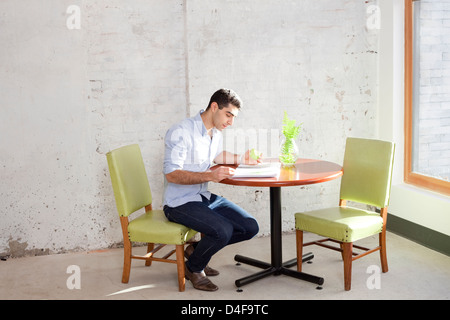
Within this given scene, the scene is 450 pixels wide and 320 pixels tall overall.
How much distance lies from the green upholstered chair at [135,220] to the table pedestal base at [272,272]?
43 cm

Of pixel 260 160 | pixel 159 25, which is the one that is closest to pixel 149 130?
pixel 159 25

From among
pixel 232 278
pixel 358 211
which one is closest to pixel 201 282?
pixel 232 278

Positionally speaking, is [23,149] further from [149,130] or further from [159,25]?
[159,25]

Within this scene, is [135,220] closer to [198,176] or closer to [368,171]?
[198,176]

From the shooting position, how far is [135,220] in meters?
3.61

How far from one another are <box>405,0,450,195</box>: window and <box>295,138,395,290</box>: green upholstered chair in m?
0.80

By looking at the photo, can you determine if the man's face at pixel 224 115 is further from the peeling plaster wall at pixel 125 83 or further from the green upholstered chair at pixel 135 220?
the peeling plaster wall at pixel 125 83

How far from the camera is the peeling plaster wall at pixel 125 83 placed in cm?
422

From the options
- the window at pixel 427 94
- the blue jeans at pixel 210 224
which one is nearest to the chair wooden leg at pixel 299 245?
the blue jeans at pixel 210 224

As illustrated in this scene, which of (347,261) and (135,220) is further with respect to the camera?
(135,220)

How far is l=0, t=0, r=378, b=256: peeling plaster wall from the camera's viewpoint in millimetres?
4223

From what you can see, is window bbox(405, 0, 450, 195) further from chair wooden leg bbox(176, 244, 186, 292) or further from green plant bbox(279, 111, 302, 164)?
chair wooden leg bbox(176, 244, 186, 292)

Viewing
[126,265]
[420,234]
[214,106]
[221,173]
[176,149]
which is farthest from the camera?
[420,234]

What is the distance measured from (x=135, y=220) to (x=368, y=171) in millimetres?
1590
